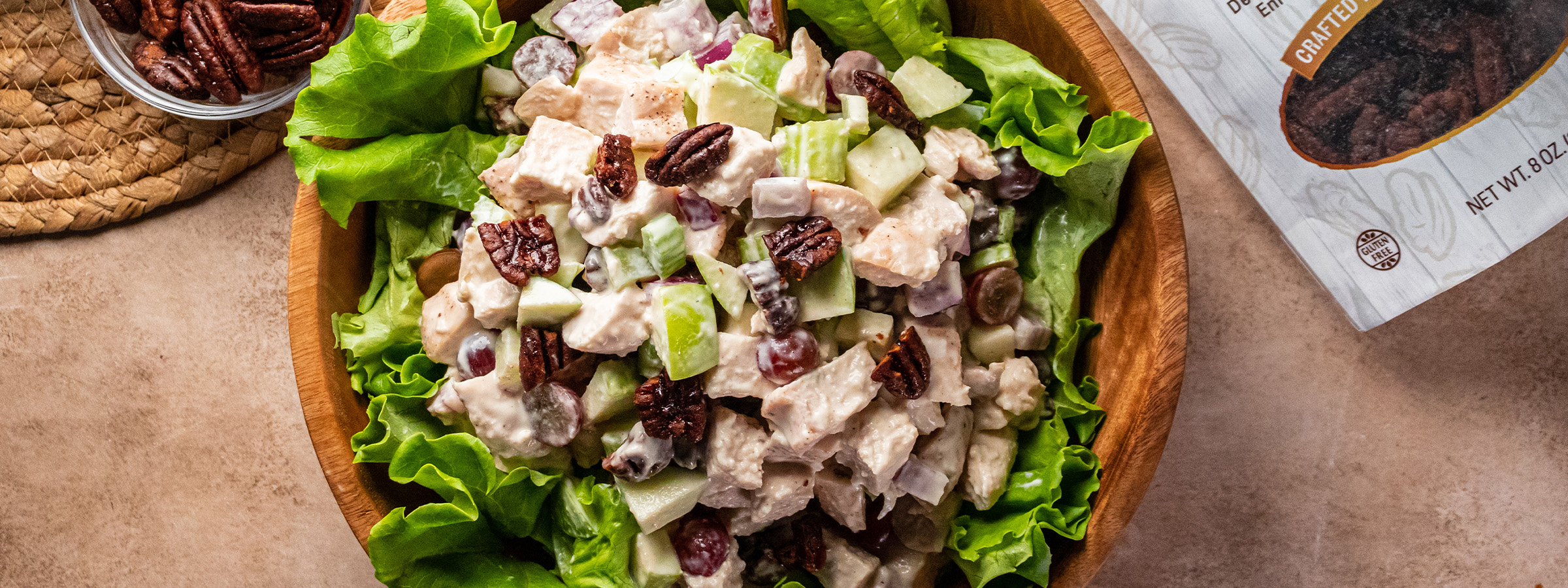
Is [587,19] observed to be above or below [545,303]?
above

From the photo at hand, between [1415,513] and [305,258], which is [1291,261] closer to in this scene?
[1415,513]

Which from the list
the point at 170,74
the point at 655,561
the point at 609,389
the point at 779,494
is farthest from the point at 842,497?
the point at 170,74

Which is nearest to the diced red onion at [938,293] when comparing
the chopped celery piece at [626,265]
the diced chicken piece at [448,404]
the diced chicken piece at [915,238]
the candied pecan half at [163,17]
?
the diced chicken piece at [915,238]

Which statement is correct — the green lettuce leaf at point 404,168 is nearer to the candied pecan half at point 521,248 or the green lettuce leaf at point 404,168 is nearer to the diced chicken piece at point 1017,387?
the candied pecan half at point 521,248

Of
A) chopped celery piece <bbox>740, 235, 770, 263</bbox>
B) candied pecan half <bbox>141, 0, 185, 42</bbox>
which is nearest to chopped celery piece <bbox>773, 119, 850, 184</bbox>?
chopped celery piece <bbox>740, 235, 770, 263</bbox>

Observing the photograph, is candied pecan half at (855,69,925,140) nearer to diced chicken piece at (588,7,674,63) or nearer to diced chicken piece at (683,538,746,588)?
diced chicken piece at (588,7,674,63)

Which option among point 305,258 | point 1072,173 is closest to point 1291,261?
point 1072,173

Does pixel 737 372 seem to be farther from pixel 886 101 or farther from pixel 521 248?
pixel 886 101
